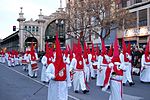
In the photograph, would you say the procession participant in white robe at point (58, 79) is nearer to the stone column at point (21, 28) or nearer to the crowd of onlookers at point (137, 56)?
the crowd of onlookers at point (137, 56)

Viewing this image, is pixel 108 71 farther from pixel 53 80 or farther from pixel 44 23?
pixel 44 23

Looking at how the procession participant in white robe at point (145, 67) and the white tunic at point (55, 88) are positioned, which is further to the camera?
the procession participant in white robe at point (145, 67)

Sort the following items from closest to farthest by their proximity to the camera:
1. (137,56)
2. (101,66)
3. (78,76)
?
(78,76) → (101,66) → (137,56)

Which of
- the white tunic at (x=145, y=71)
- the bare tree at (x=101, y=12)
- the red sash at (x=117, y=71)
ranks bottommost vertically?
the white tunic at (x=145, y=71)

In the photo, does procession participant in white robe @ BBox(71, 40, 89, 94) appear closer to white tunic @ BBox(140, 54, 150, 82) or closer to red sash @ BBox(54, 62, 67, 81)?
red sash @ BBox(54, 62, 67, 81)

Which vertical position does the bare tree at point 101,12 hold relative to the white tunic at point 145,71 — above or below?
above

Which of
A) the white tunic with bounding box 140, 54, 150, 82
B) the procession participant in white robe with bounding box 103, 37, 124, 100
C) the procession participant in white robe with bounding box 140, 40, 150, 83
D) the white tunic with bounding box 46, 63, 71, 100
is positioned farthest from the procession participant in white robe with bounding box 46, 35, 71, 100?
the white tunic with bounding box 140, 54, 150, 82

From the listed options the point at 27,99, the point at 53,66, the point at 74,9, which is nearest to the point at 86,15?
the point at 74,9

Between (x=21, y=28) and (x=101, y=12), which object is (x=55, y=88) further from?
(x=21, y=28)

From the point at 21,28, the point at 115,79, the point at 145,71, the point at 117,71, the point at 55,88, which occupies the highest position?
the point at 21,28

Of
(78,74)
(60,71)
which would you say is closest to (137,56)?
(78,74)

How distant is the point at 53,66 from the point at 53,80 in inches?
15.3

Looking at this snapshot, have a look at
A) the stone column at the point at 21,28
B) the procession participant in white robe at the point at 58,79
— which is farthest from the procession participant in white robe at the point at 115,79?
the stone column at the point at 21,28

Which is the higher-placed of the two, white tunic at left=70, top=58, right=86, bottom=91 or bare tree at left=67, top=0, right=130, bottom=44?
bare tree at left=67, top=0, right=130, bottom=44
